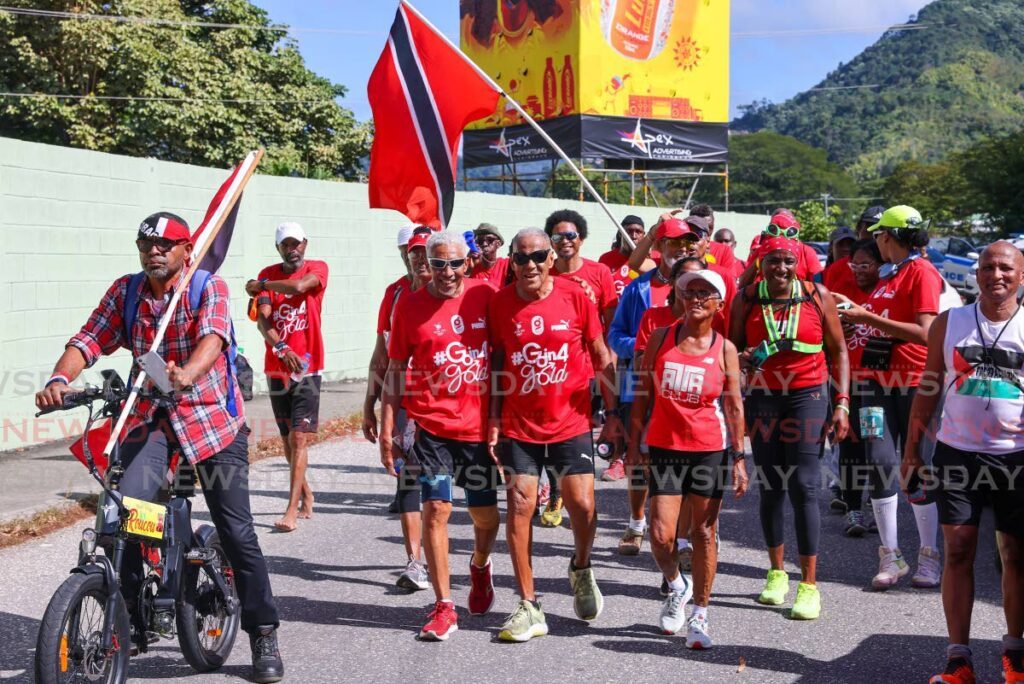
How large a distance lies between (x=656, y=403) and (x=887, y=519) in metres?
1.84

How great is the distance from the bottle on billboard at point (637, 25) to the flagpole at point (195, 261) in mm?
30251

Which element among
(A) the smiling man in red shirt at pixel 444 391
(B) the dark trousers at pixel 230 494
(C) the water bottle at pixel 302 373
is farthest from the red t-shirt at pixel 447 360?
(C) the water bottle at pixel 302 373

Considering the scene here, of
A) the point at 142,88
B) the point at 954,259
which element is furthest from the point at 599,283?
the point at 954,259

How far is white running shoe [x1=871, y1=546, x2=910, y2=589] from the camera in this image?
6809mm

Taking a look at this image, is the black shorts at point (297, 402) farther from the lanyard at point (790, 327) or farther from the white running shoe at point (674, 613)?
the lanyard at point (790, 327)

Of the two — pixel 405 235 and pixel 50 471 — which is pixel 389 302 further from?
pixel 50 471

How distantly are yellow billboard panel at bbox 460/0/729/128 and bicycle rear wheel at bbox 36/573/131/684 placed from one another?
1210 inches

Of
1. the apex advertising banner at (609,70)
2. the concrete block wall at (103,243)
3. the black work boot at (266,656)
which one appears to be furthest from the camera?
the apex advertising banner at (609,70)

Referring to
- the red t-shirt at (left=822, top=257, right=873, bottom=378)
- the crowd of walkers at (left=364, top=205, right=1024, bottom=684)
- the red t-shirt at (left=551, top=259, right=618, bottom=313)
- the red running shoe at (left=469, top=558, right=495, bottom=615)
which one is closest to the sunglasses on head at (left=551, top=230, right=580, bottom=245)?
the red t-shirt at (left=551, top=259, right=618, bottom=313)

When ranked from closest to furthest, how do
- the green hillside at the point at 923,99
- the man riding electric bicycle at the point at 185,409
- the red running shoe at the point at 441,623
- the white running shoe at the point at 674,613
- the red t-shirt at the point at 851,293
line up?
1. the man riding electric bicycle at the point at 185,409
2. the red running shoe at the point at 441,623
3. the white running shoe at the point at 674,613
4. the red t-shirt at the point at 851,293
5. the green hillside at the point at 923,99

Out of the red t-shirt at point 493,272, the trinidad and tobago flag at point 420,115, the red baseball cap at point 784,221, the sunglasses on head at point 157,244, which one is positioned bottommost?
the red t-shirt at point 493,272

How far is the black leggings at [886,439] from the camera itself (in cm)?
705

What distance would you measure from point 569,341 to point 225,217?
179cm

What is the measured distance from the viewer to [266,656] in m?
5.38
